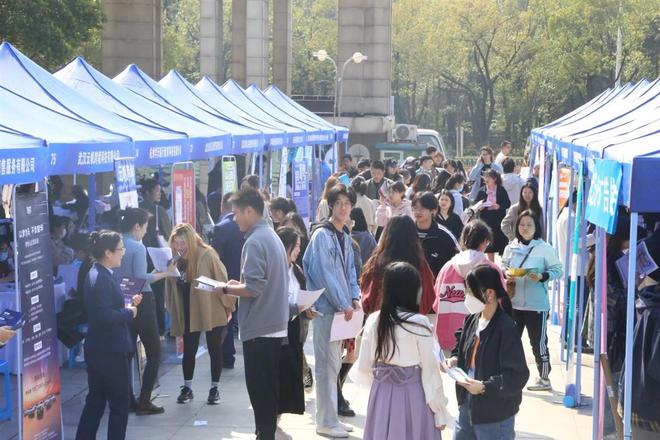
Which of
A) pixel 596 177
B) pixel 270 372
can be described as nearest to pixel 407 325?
pixel 596 177

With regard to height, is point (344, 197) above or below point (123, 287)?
above

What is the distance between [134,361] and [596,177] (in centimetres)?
581

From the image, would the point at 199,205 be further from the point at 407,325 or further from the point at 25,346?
the point at 407,325

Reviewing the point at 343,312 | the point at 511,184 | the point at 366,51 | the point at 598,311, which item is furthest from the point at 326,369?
the point at 366,51

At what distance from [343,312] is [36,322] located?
2420 millimetres

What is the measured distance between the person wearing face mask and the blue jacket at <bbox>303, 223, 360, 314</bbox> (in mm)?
2037

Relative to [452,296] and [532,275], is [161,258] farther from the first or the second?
[532,275]

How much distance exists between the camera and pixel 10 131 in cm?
832

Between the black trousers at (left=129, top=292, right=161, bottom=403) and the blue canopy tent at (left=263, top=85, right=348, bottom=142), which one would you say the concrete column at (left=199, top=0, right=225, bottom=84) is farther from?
the black trousers at (left=129, top=292, right=161, bottom=403)

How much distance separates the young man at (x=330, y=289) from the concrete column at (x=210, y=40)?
42341mm

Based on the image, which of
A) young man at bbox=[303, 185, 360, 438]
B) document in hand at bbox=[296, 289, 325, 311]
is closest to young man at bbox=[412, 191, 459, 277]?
young man at bbox=[303, 185, 360, 438]

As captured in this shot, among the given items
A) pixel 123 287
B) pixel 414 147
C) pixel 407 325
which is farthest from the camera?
pixel 414 147

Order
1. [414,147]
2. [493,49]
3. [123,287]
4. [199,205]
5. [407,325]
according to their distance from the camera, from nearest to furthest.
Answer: [407,325], [123,287], [199,205], [414,147], [493,49]

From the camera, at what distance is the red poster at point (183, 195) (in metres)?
12.5
